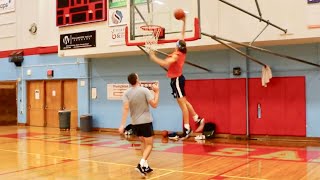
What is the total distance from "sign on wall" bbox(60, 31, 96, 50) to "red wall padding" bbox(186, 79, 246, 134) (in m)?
3.91

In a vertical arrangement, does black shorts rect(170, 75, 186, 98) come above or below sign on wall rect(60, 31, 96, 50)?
below

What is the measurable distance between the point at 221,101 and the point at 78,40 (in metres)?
5.83

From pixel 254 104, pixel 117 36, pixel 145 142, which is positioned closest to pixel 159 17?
pixel 117 36

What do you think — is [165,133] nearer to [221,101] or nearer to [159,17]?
[221,101]

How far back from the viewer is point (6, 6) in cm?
1914

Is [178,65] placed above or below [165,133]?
above

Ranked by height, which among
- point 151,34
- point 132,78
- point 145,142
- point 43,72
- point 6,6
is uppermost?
point 6,6

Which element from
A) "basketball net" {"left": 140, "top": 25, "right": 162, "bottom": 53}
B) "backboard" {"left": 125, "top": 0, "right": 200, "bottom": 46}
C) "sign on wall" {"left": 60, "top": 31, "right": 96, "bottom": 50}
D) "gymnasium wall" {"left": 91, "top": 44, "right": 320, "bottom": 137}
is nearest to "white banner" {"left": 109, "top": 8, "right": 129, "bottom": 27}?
"sign on wall" {"left": 60, "top": 31, "right": 96, "bottom": 50}

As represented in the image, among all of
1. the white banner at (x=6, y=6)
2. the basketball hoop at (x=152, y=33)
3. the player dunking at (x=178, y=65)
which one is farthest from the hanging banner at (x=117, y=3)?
the player dunking at (x=178, y=65)

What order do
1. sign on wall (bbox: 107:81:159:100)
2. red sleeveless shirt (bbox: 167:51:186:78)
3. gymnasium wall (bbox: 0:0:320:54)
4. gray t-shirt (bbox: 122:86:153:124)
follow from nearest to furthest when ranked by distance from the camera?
red sleeveless shirt (bbox: 167:51:186:78)
gray t-shirt (bbox: 122:86:153:124)
gymnasium wall (bbox: 0:0:320:54)
sign on wall (bbox: 107:81:159:100)

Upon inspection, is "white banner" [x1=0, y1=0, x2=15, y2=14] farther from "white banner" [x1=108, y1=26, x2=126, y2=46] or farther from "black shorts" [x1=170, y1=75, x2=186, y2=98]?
"black shorts" [x1=170, y1=75, x2=186, y2=98]

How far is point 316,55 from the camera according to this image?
11836mm

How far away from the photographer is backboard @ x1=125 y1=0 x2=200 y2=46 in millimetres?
9648

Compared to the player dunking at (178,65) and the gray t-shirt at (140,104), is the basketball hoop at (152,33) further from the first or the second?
the gray t-shirt at (140,104)
